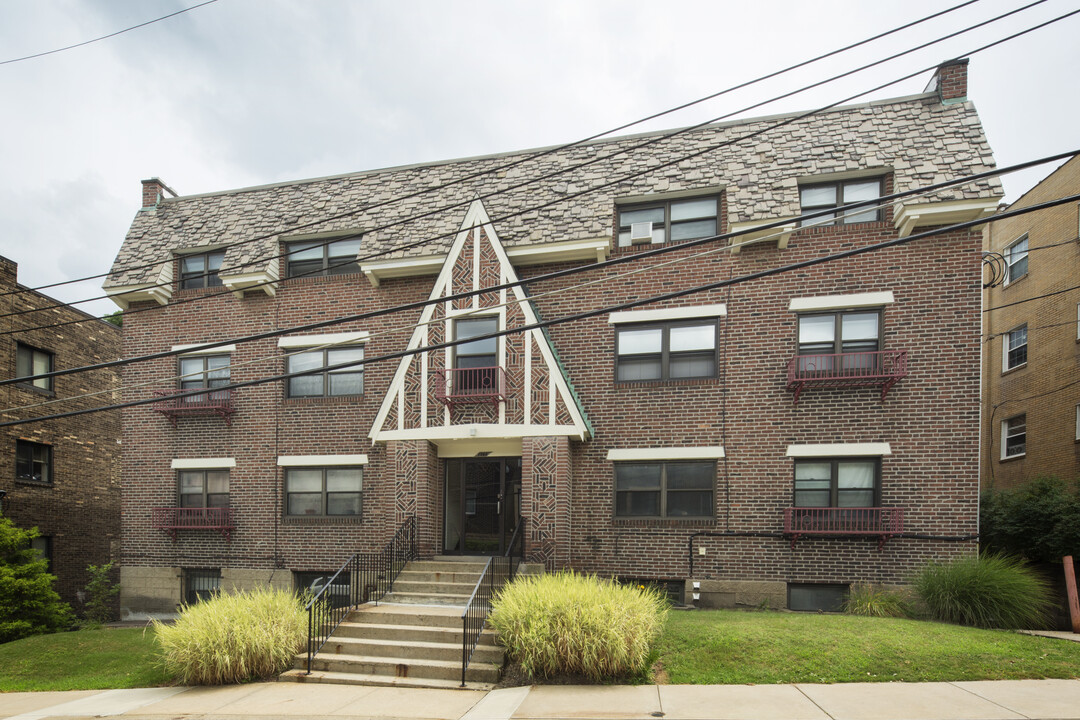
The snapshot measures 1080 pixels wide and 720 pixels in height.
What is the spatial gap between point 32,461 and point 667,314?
19.2 meters

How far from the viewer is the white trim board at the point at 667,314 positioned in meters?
14.4

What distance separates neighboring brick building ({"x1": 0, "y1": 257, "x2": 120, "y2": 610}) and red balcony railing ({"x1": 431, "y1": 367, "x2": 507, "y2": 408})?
36.9ft

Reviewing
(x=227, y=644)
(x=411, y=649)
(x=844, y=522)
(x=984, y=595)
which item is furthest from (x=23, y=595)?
(x=984, y=595)

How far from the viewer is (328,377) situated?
16656 mm

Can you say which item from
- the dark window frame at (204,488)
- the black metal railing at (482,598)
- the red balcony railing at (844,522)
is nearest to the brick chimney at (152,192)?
the dark window frame at (204,488)

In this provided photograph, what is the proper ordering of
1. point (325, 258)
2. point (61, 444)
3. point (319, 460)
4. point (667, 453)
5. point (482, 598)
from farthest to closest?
point (61, 444), point (325, 258), point (319, 460), point (667, 453), point (482, 598)

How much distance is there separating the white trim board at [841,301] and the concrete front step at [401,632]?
28.4ft

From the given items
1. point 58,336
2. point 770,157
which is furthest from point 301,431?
point 770,157

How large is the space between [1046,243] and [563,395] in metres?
16.7

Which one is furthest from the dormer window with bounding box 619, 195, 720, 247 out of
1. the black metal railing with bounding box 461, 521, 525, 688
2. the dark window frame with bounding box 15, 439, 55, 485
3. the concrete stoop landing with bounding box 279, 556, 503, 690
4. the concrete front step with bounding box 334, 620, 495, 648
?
the dark window frame with bounding box 15, 439, 55, 485

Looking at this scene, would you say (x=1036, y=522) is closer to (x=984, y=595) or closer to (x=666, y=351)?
(x=984, y=595)

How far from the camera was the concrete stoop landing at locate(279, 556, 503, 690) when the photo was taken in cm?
979

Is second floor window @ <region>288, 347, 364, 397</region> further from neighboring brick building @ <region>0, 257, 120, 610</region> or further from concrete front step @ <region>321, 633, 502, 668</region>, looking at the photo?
neighboring brick building @ <region>0, 257, 120, 610</region>

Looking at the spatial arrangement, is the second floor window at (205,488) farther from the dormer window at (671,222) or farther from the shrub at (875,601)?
the shrub at (875,601)
